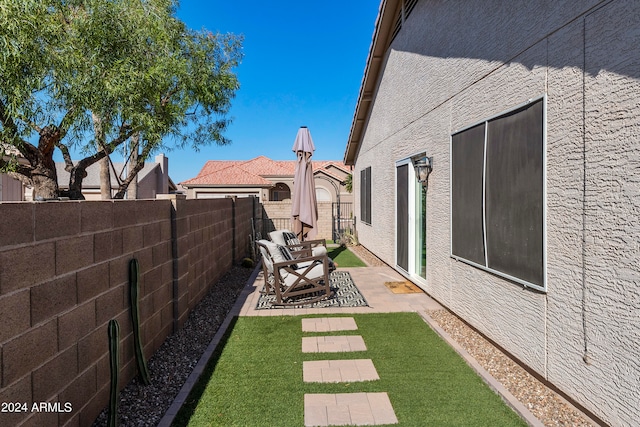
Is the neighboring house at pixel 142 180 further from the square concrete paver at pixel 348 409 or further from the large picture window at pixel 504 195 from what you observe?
the square concrete paver at pixel 348 409

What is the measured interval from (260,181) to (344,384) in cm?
2538

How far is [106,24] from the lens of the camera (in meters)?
9.26

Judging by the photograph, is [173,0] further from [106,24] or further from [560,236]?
[560,236]

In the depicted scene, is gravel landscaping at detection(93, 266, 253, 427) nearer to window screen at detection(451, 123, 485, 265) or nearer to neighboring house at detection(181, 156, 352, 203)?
window screen at detection(451, 123, 485, 265)

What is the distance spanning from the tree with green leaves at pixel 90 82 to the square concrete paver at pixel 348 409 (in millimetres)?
6296

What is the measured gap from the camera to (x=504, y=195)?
4.16 meters

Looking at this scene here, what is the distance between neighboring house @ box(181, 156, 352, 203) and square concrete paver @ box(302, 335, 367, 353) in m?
16.4

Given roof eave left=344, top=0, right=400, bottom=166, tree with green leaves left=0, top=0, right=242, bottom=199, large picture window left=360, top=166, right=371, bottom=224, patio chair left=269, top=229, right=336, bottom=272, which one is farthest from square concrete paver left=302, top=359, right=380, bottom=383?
large picture window left=360, top=166, right=371, bottom=224

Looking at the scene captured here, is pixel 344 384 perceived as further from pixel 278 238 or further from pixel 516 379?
pixel 278 238

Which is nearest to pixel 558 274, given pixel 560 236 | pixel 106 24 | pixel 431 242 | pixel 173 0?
pixel 560 236

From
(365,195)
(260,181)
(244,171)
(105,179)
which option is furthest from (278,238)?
(244,171)

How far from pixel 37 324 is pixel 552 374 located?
4.13 m

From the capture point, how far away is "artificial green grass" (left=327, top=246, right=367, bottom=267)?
417 inches

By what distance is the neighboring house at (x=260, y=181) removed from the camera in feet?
90.1
